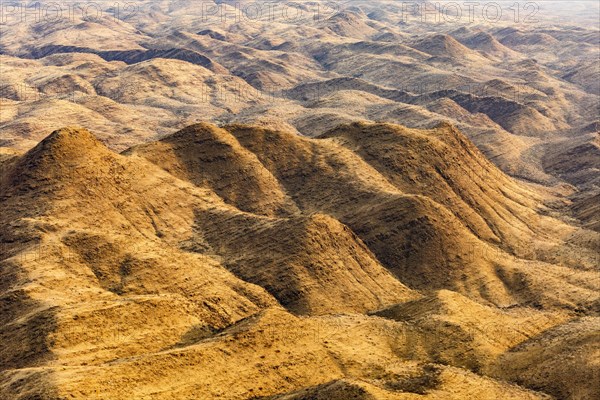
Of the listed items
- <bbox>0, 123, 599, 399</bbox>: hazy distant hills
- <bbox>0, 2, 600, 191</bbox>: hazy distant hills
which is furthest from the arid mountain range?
<bbox>0, 2, 600, 191</bbox>: hazy distant hills

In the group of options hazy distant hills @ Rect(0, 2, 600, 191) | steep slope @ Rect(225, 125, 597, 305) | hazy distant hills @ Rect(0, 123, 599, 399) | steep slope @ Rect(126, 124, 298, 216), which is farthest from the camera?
hazy distant hills @ Rect(0, 2, 600, 191)

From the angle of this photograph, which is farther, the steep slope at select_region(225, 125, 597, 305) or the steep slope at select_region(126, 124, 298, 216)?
the steep slope at select_region(126, 124, 298, 216)

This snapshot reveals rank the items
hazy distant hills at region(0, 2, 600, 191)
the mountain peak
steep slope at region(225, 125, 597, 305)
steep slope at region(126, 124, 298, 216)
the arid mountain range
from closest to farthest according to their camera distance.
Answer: the arid mountain range
the mountain peak
steep slope at region(225, 125, 597, 305)
steep slope at region(126, 124, 298, 216)
hazy distant hills at region(0, 2, 600, 191)

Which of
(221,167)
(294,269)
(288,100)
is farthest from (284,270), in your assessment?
(288,100)

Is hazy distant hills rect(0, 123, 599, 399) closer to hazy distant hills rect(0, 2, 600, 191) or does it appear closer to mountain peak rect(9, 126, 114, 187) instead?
mountain peak rect(9, 126, 114, 187)

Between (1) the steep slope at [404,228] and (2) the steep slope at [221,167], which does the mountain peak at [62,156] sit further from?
(1) the steep slope at [404,228]

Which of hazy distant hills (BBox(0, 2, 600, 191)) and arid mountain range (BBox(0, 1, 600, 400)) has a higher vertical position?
arid mountain range (BBox(0, 1, 600, 400))

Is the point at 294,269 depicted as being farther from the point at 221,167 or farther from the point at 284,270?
the point at 221,167

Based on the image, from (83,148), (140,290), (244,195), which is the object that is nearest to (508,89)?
(244,195)

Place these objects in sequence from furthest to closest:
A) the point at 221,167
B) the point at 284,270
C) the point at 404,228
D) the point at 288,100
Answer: the point at 288,100 → the point at 221,167 → the point at 404,228 → the point at 284,270
